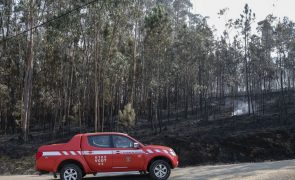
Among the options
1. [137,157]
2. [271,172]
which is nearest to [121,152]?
[137,157]

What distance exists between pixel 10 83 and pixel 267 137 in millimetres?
29819

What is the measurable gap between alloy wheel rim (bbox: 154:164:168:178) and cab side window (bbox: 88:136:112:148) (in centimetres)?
161

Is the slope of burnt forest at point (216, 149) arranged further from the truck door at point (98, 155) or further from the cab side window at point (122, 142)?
the cab side window at point (122, 142)

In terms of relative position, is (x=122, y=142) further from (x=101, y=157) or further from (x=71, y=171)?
(x=71, y=171)

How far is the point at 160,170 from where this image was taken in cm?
1320

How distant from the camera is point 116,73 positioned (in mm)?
40594

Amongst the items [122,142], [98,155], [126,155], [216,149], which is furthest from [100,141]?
[216,149]

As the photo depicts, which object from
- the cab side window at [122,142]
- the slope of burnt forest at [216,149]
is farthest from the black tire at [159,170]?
the slope of burnt forest at [216,149]

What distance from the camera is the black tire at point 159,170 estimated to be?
1315cm

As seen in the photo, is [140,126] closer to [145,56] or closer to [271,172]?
[145,56]

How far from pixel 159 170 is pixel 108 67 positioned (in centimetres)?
2547

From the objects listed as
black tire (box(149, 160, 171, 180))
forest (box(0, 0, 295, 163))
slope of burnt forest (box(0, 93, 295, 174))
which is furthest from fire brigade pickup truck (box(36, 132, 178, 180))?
forest (box(0, 0, 295, 163))

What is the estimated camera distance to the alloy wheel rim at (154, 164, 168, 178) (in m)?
13.2

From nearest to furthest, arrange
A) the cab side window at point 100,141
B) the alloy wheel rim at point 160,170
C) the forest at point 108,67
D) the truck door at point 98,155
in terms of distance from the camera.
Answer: the truck door at point 98,155
the cab side window at point 100,141
the alloy wheel rim at point 160,170
the forest at point 108,67
